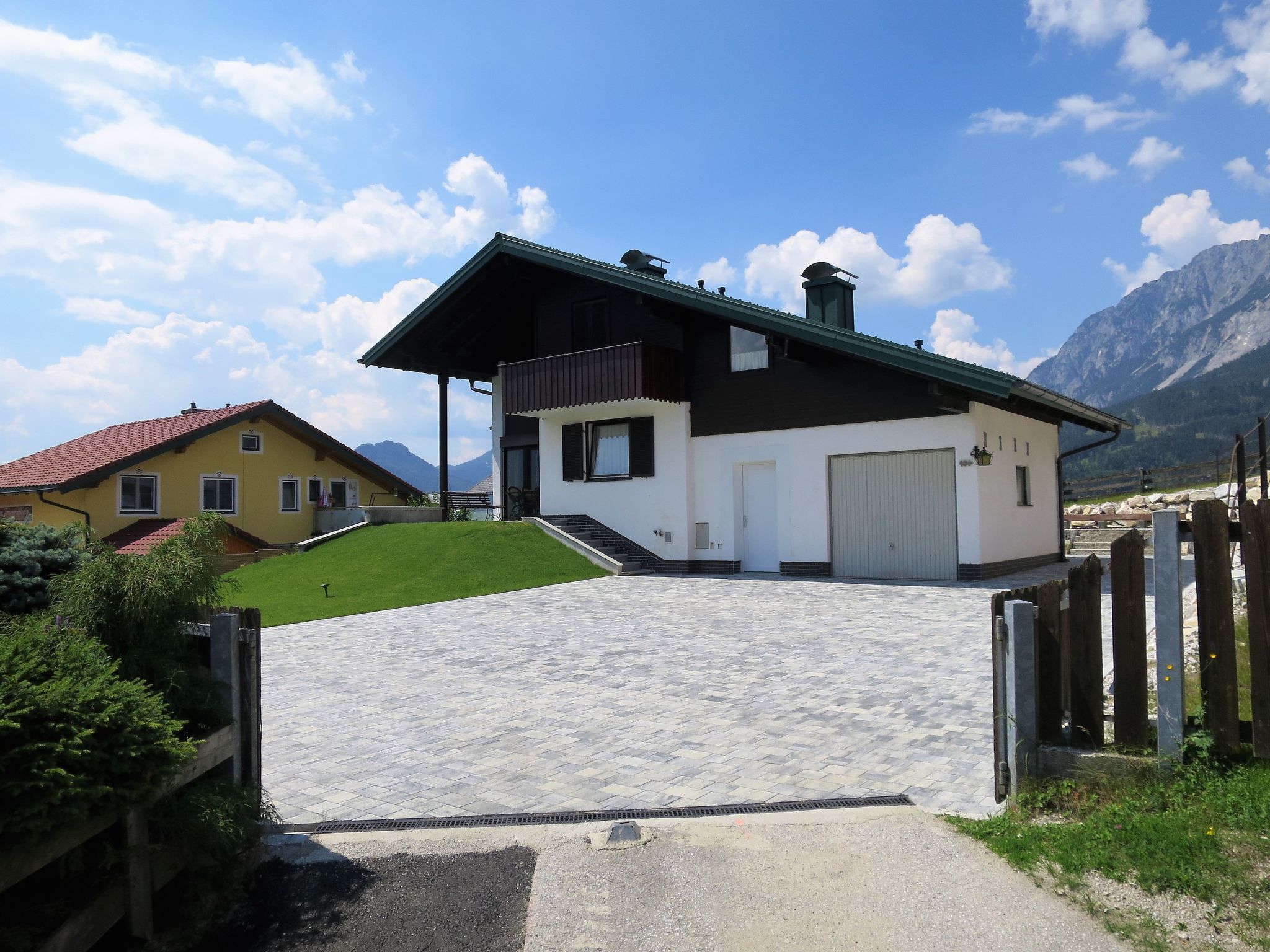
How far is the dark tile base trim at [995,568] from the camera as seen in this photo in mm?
15578

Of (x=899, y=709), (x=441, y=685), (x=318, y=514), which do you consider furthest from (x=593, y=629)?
(x=318, y=514)

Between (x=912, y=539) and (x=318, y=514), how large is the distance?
70.0ft

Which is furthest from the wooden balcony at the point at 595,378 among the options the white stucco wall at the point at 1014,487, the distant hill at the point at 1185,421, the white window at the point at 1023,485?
the distant hill at the point at 1185,421

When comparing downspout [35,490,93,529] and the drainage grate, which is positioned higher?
downspout [35,490,93,529]

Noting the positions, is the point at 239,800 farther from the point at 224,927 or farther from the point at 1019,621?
the point at 1019,621

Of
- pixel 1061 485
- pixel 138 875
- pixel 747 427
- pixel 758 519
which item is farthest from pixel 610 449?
pixel 138 875

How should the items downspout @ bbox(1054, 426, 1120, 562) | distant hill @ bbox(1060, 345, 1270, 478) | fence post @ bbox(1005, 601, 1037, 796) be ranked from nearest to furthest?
fence post @ bbox(1005, 601, 1037, 796) < downspout @ bbox(1054, 426, 1120, 562) < distant hill @ bbox(1060, 345, 1270, 478)

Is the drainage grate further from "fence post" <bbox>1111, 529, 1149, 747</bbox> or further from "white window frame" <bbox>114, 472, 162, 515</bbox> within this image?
"white window frame" <bbox>114, 472, 162, 515</bbox>

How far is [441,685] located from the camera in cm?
745

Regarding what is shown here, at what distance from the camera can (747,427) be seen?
18.2 m

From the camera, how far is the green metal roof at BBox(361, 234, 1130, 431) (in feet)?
47.1

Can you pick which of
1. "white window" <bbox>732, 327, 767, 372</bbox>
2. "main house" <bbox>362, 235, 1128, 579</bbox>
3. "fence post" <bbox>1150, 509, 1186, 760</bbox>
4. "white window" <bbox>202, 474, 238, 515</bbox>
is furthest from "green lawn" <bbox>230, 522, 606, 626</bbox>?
"fence post" <bbox>1150, 509, 1186, 760</bbox>

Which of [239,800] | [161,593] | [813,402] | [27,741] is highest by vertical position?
[813,402]

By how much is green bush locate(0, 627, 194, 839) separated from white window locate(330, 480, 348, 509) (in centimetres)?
2856
